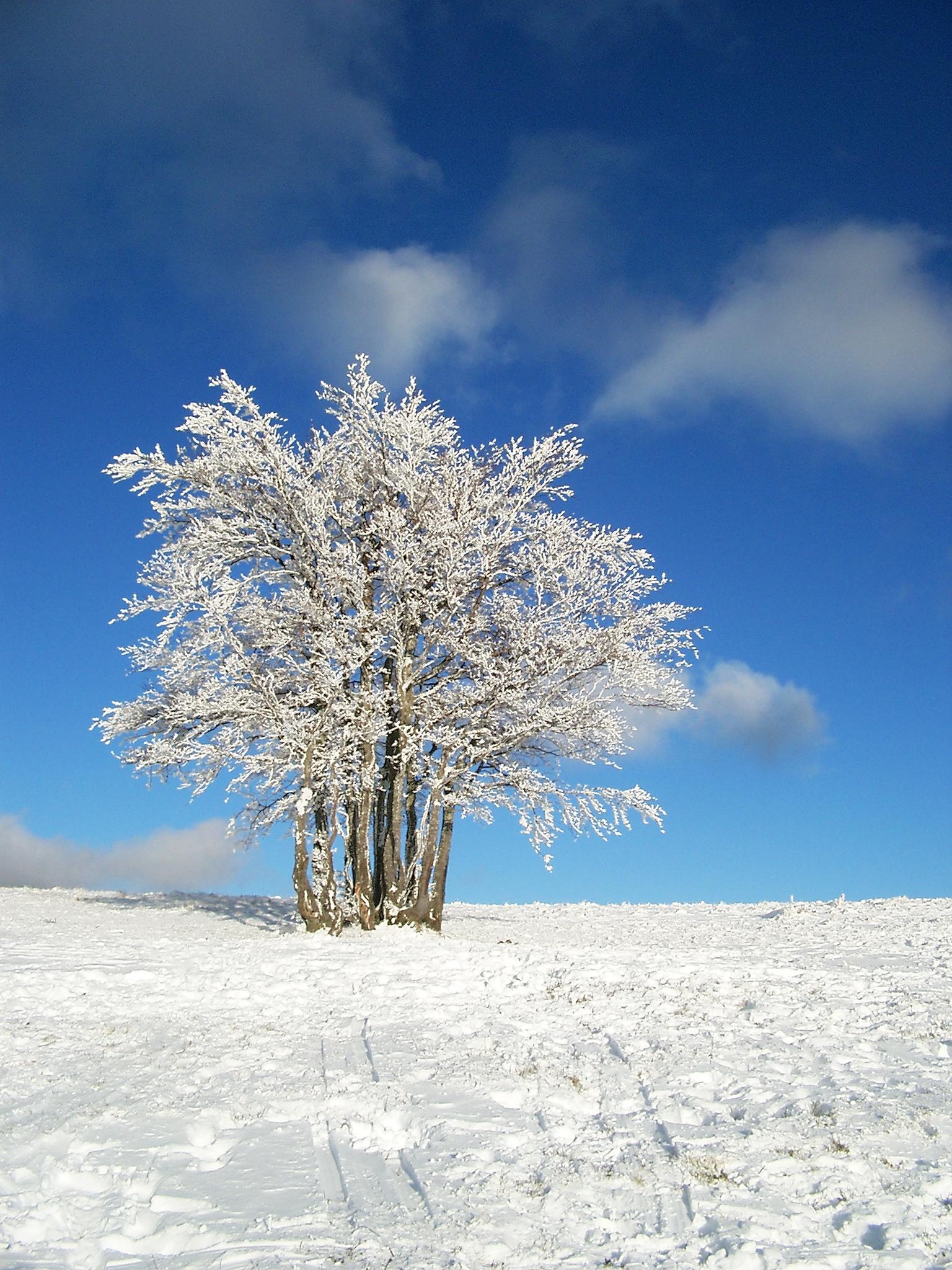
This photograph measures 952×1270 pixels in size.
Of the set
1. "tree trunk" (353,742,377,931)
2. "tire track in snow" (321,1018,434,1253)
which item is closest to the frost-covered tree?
"tree trunk" (353,742,377,931)

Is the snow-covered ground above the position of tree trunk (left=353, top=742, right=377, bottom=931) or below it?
below

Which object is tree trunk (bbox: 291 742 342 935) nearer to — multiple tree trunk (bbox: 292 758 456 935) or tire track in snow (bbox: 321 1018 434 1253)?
multiple tree trunk (bbox: 292 758 456 935)

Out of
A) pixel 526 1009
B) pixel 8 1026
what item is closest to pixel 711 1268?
pixel 526 1009

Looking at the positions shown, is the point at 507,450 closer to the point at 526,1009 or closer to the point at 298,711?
the point at 298,711

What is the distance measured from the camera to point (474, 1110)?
6781mm

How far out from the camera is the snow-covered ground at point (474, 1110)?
16.4ft

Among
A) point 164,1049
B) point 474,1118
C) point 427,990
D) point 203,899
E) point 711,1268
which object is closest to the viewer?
point 711,1268

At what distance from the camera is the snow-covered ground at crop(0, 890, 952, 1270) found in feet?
16.4

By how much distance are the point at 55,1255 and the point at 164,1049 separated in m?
3.53

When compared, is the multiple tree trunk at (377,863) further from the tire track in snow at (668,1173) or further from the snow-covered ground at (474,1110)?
the tire track in snow at (668,1173)

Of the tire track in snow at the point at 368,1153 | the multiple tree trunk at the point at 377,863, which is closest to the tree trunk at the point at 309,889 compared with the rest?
the multiple tree trunk at the point at 377,863

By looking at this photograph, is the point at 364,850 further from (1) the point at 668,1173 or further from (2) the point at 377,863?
(1) the point at 668,1173

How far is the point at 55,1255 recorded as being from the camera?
490 cm

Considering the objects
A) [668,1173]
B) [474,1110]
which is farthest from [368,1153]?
[668,1173]
